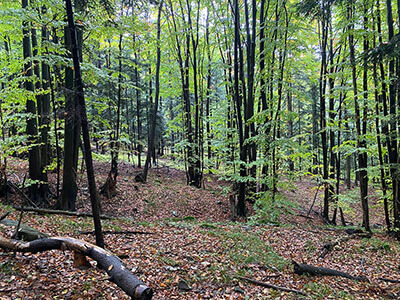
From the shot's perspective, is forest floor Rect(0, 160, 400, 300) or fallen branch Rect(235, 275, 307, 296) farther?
fallen branch Rect(235, 275, 307, 296)

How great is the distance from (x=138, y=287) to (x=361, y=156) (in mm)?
10254

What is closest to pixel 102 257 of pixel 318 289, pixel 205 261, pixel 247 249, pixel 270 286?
pixel 205 261

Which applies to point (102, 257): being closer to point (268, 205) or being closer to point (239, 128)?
point (268, 205)

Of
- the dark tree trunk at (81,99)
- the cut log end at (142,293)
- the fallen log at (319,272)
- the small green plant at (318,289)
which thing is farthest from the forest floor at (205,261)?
the dark tree trunk at (81,99)

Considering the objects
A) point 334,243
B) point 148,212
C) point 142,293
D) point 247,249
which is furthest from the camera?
point 148,212

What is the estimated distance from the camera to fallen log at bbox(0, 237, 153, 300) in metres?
3.50

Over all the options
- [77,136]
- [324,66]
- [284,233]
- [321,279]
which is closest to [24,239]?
[77,136]

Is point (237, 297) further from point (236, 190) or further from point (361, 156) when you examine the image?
point (361, 156)

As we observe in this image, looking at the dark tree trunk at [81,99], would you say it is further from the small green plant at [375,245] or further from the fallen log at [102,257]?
the small green plant at [375,245]

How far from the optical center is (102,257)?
13.6 ft

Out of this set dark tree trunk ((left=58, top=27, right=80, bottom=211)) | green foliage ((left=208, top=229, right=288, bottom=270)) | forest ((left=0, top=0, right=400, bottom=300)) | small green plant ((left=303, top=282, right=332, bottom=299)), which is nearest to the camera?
forest ((left=0, top=0, right=400, bottom=300))

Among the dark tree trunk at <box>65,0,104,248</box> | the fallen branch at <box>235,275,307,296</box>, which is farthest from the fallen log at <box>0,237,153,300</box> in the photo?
the fallen branch at <box>235,275,307,296</box>

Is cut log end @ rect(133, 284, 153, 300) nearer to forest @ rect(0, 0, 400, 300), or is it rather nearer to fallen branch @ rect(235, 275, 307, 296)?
forest @ rect(0, 0, 400, 300)

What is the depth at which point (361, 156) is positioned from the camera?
392 inches
